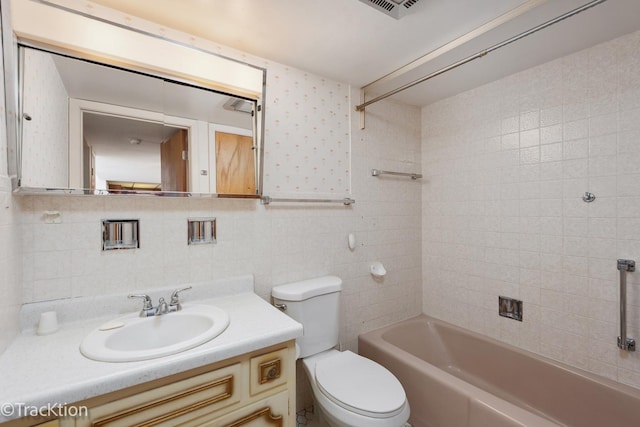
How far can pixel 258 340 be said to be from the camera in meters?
1.06

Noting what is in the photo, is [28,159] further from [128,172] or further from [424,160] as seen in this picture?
[424,160]

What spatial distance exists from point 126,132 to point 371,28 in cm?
125

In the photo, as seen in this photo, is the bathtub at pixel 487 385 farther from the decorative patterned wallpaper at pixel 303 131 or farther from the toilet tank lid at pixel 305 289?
the decorative patterned wallpaper at pixel 303 131

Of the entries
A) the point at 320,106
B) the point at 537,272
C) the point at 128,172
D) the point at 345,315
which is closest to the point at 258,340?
the point at 128,172

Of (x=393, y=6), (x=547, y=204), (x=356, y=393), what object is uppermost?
(x=393, y=6)

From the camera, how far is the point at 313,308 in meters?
1.68

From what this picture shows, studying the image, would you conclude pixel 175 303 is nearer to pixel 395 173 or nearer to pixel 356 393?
pixel 356 393

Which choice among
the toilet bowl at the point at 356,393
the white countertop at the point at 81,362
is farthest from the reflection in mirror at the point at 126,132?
the toilet bowl at the point at 356,393

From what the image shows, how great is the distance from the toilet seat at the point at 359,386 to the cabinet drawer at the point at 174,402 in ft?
1.68

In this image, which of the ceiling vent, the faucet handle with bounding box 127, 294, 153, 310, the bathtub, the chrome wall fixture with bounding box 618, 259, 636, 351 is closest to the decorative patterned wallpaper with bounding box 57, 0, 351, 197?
the ceiling vent

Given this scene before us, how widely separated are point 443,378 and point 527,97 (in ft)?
5.87

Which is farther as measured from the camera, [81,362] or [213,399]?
[213,399]

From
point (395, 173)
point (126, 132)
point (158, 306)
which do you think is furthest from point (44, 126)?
point (395, 173)

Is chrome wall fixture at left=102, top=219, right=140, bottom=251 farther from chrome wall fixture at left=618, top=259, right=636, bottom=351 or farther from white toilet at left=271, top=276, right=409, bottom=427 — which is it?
chrome wall fixture at left=618, top=259, right=636, bottom=351
